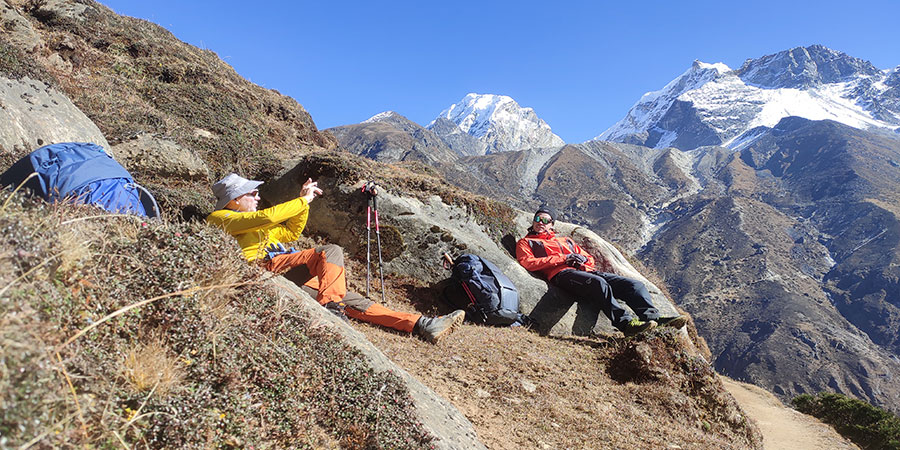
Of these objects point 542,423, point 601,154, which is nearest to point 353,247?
point 542,423

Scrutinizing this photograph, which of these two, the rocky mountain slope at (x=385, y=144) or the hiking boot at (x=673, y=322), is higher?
the rocky mountain slope at (x=385, y=144)

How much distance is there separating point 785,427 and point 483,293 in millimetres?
8793

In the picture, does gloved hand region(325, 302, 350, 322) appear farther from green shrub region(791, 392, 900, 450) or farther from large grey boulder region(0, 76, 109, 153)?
green shrub region(791, 392, 900, 450)

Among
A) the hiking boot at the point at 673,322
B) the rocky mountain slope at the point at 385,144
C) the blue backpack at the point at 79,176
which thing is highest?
the rocky mountain slope at the point at 385,144

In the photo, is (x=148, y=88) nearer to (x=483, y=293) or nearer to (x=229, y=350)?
(x=483, y=293)

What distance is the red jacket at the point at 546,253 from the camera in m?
9.40

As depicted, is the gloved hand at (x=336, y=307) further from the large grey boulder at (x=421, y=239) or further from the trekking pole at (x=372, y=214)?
the large grey boulder at (x=421, y=239)

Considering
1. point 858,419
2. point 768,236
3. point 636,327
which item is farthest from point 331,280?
point 768,236

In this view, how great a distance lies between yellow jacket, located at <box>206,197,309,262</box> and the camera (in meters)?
5.43

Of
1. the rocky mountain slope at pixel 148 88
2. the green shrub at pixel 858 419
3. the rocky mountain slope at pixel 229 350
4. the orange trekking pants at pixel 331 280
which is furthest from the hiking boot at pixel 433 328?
the green shrub at pixel 858 419

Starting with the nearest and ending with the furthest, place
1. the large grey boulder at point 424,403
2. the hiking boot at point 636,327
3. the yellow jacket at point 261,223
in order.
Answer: the large grey boulder at point 424,403, the yellow jacket at point 261,223, the hiking boot at point 636,327

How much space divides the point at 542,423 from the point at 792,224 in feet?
594

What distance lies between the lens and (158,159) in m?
9.23

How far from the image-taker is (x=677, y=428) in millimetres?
5445
